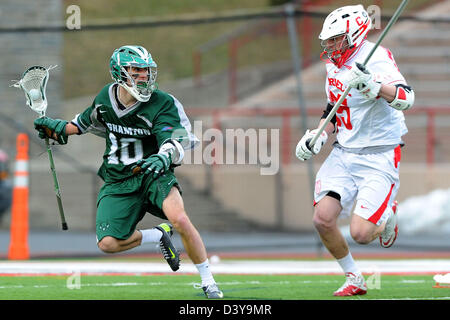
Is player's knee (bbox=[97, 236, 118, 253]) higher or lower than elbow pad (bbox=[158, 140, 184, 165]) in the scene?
lower

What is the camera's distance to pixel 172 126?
694 centimetres

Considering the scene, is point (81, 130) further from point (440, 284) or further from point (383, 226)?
point (440, 284)

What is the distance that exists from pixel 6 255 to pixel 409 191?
6.42 metres

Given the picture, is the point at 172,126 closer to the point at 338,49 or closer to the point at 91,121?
the point at 91,121

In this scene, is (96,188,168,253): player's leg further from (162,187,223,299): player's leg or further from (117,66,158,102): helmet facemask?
(117,66,158,102): helmet facemask

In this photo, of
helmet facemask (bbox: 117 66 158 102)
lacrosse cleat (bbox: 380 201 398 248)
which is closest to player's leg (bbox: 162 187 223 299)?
helmet facemask (bbox: 117 66 158 102)

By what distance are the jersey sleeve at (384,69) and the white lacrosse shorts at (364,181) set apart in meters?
0.58

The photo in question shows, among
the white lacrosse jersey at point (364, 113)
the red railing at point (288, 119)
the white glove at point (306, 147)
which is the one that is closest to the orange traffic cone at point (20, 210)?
the white glove at point (306, 147)

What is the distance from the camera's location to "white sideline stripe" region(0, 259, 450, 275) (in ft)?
30.3

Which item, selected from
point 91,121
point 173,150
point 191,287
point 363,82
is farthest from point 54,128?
point 363,82

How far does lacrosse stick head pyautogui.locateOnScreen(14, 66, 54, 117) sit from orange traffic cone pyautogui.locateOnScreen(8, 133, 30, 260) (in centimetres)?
329

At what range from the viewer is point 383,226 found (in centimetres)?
717

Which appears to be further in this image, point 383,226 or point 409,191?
point 409,191
